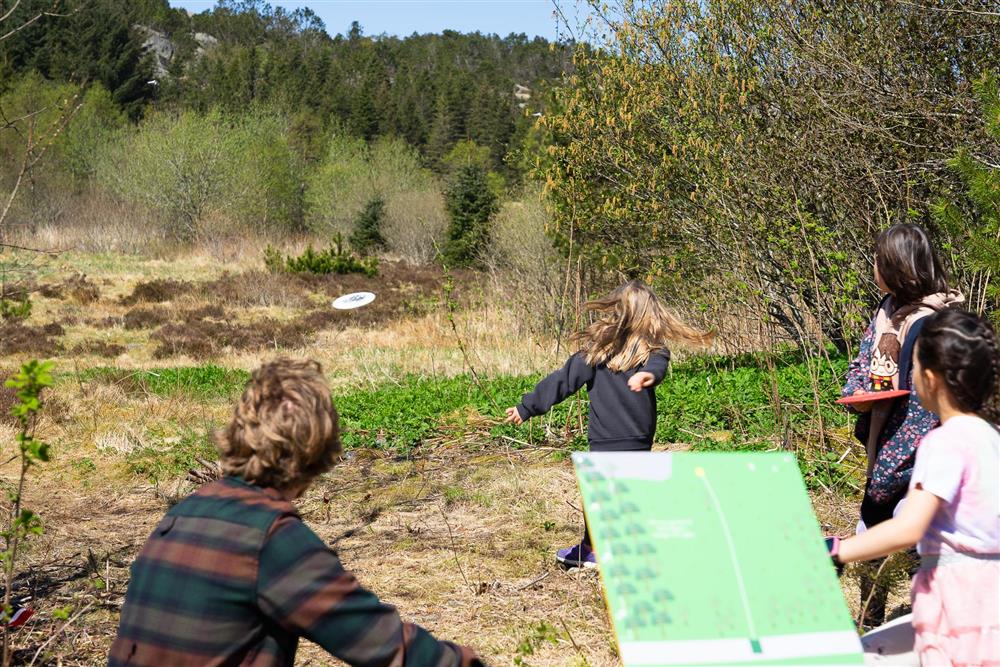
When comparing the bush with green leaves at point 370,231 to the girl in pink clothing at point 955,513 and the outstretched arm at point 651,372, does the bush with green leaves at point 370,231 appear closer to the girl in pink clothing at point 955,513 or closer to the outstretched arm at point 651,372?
the outstretched arm at point 651,372

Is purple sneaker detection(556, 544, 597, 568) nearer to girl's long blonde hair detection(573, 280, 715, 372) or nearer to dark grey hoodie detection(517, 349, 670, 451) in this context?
dark grey hoodie detection(517, 349, 670, 451)

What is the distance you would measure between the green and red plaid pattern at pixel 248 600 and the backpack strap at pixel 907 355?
203cm

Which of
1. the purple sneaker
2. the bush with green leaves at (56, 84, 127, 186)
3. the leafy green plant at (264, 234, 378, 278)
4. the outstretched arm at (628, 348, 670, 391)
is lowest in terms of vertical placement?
the leafy green plant at (264, 234, 378, 278)

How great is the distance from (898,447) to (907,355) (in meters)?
0.31

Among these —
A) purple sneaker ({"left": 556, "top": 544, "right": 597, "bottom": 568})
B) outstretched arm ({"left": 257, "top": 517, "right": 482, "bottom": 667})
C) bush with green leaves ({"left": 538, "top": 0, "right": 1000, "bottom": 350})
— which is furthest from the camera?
bush with green leaves ({"left": 538, "top": 0, "right": 1000, "bottom": 350})

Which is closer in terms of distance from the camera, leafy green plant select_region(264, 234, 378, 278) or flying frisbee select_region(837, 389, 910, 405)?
flying frisbee select_region(837, 389, 910, 405)

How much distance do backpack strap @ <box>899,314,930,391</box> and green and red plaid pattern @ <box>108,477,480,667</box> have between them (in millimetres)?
2034

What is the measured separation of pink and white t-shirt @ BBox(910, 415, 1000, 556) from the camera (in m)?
2.20

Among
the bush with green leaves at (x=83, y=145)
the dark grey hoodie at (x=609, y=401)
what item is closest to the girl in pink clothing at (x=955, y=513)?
the dark grey hoodie at (x=609, y=401)

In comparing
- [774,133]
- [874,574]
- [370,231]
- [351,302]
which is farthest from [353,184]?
[874,574]

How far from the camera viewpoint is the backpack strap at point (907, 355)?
331 centimetres

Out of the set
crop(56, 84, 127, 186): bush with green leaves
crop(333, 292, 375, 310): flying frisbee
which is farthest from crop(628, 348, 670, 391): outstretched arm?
crop(56, 84, 127, 186): bush with green leaves

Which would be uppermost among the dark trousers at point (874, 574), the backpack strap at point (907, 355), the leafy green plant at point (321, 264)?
the backpack strap at point (907, 355)

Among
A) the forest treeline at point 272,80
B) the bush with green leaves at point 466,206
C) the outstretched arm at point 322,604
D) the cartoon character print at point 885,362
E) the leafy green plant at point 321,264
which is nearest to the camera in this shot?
the outstretched arm at point 322,604
